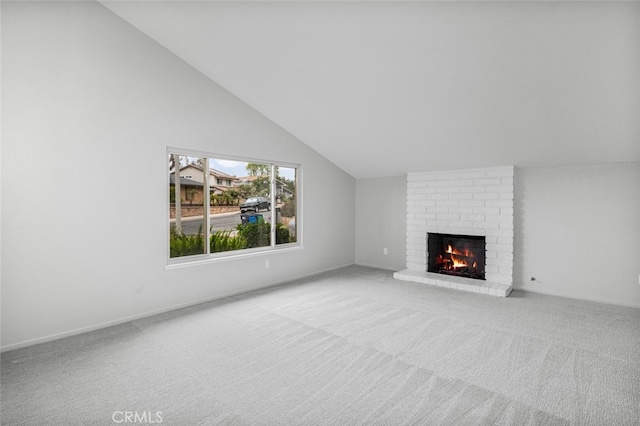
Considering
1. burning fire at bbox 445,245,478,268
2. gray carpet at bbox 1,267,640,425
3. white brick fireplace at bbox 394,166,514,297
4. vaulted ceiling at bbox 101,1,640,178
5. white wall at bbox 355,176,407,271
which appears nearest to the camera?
gray carpet at bbox 1,267,640,425

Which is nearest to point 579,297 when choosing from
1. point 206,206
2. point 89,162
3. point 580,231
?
point 580,231

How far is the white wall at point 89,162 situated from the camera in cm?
284

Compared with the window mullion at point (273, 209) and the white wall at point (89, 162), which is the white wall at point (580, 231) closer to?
the window mullion at point (273, 209)

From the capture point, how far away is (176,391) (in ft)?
7.29

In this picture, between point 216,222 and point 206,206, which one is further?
point 216,222

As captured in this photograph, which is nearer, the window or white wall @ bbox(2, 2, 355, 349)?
white wall @ bbox(2, 2, 355, 349)

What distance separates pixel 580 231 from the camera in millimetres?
4281

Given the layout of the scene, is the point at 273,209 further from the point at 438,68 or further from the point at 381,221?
the point at 438,68

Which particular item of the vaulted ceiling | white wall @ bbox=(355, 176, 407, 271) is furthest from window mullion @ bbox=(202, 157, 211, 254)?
white wall @ bbox=(355, 176, 407, 271)

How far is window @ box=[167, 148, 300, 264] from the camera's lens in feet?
13.3

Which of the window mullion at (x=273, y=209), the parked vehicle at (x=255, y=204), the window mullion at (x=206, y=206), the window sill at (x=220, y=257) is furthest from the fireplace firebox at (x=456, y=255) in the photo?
the window mullion at (x=206, y=206)

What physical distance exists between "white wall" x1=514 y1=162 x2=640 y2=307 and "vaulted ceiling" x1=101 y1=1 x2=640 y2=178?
295mm

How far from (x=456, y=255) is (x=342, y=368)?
12.0 feet

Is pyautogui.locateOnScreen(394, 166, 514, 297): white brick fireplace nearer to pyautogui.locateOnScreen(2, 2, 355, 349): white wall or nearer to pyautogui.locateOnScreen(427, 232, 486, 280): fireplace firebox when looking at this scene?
pyautogui.locateOnScreen(427, 232, 486, 280): fireplace firebox
